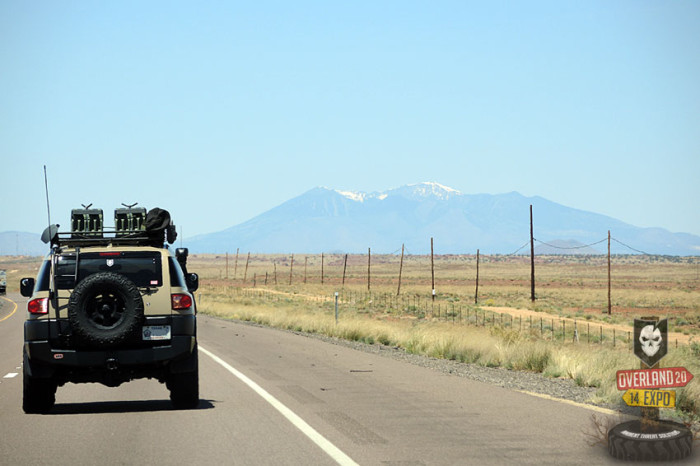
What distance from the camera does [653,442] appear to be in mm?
8172

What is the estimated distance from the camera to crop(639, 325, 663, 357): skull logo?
8.04m

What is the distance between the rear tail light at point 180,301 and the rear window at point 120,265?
27 centimetres

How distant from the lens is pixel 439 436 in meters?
9.72

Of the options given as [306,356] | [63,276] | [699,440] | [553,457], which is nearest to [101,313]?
[63,276]

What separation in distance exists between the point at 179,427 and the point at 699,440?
561 cm

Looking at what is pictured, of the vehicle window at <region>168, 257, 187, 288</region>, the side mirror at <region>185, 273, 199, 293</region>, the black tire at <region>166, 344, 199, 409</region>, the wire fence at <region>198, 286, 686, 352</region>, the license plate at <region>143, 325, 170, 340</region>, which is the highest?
the vehicle window at <region>168, 257, 187, 288</region>

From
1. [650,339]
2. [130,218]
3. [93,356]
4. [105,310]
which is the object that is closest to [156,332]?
[105,310]

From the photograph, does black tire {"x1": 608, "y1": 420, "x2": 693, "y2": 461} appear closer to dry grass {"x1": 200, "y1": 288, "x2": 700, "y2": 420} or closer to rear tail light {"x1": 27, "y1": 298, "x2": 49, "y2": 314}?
dry grass {"x1": 200, "y1": 288, "x2": 700, "y2": 420}

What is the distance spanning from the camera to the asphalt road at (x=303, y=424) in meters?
8.62

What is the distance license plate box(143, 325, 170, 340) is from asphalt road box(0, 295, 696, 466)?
0.99 meters

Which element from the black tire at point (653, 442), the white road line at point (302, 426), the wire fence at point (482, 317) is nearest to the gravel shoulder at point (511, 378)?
the black tire at point (653, 442)

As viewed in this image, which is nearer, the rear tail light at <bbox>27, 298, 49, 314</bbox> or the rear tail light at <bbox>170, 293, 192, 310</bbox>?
the rear tail light at <bbox>27, 298, 49, 314</bbox>

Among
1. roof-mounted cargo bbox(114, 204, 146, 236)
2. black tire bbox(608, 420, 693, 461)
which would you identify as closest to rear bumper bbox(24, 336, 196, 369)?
roof-mounted cargo bbox(114, 204, 146, 236)

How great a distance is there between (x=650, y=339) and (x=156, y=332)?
230 inches
